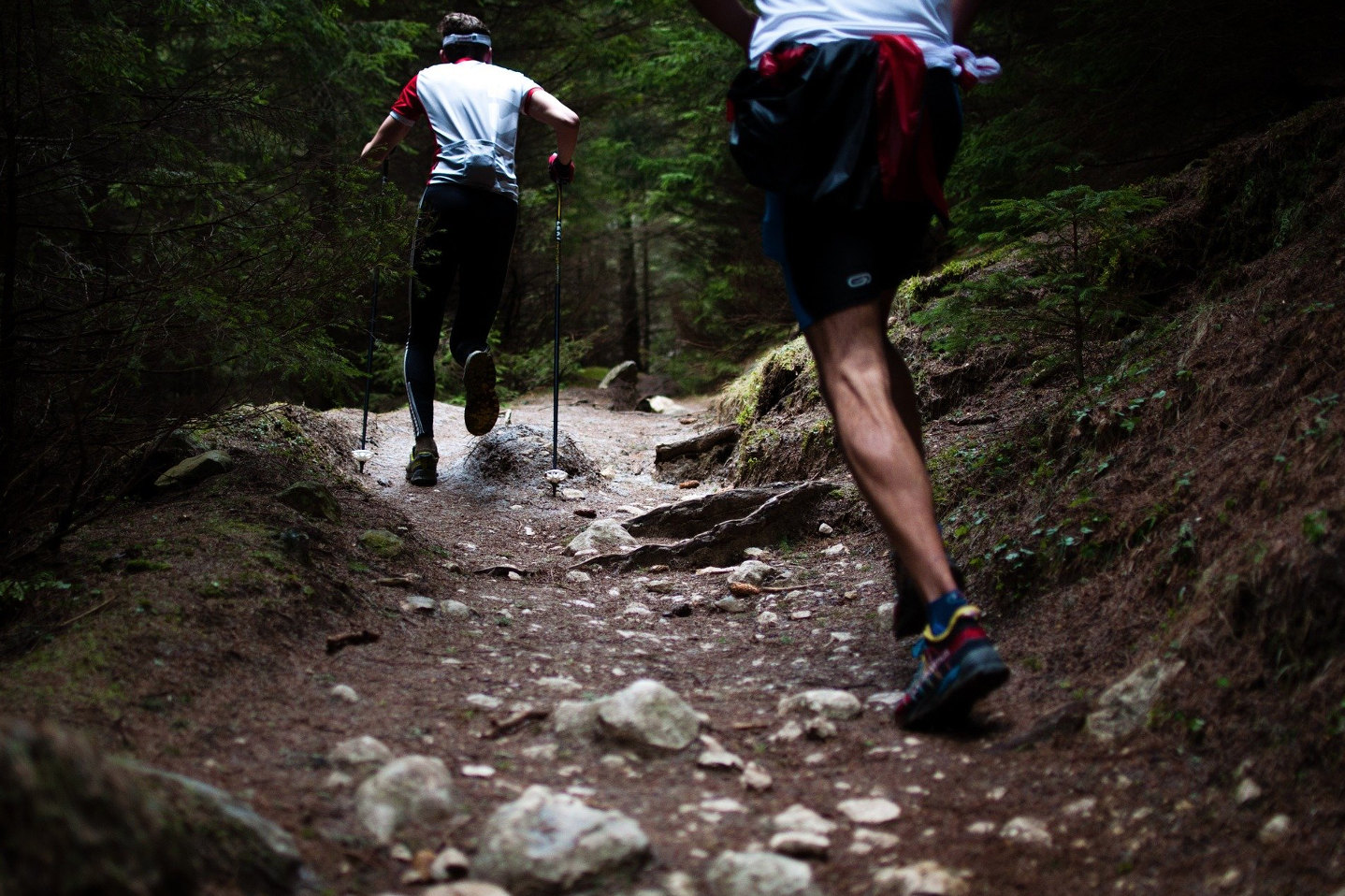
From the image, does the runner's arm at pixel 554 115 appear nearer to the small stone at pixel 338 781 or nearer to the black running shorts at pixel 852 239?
the black running shorts at pixel 852 239

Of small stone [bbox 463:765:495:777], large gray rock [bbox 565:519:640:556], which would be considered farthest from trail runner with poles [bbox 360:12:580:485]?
A: small stone [bbox 463:765:495:777]

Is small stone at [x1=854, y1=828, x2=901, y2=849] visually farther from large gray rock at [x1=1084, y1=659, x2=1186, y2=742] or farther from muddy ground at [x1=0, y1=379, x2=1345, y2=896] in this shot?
large gray rock at [x1=1084, y1=659, x2=1186, y2=742]

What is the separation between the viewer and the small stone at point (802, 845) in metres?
1.62

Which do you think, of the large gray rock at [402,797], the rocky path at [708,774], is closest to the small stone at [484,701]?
the rocky path at [708,774]

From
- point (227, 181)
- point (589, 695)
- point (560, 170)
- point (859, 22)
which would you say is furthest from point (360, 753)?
point (560, 170)

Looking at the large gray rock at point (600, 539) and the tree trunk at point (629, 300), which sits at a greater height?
the large gray rock at point (600, 539)

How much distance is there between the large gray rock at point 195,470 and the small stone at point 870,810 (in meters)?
3.09

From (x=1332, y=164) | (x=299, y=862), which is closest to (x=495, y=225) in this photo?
(x=1332, y=164)

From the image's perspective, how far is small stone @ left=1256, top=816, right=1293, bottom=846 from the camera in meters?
1.43

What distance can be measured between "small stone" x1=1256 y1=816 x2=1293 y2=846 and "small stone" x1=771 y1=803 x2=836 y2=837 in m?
0.71

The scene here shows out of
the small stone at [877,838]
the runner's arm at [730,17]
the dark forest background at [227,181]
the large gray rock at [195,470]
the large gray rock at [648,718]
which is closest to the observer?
the small stone at [877,838]

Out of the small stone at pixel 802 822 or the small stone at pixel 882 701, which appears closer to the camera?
the small stone at pixel 802 822

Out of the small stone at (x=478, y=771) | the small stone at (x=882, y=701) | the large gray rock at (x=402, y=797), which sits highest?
the large gray rock at (x=402, y=797)

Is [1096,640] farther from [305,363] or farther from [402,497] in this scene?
[402,497]
